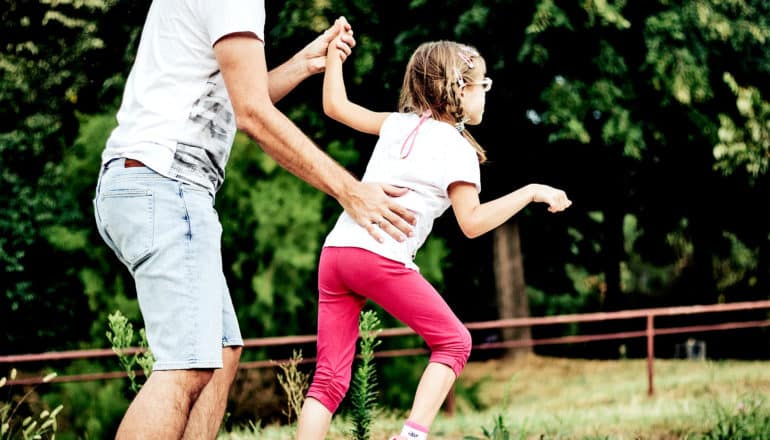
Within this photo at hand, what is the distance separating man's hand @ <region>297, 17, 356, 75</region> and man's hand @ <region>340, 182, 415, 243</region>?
2.40 ft

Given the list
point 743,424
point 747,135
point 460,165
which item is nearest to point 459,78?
point 460,165

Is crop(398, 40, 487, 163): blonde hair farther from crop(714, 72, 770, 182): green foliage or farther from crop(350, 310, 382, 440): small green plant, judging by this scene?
crop(714, 72, 770, 182): green foliage

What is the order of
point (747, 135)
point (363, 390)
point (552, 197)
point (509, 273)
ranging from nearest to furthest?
point (552, 197) → point (363, 390) → point (747, 135) → point (509, 273)

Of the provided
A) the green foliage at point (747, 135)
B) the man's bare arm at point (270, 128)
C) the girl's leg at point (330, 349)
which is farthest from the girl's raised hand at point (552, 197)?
the green foliage at point (747, 135)

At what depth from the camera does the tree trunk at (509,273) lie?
12.3 meters

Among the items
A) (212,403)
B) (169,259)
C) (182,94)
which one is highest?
(182,94)

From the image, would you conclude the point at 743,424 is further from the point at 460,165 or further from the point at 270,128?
the point at 270,128

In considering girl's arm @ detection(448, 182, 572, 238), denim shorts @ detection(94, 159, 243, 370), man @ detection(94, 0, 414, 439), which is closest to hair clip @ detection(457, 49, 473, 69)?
girl's arm @ detection(448, 182, 572, 238)

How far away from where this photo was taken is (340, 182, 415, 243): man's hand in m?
2.88

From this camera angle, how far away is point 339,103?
3.53 meters

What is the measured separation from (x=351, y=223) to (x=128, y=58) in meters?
7.11

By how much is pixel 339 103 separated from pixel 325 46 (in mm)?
229

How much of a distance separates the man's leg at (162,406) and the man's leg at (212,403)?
1.08 feet

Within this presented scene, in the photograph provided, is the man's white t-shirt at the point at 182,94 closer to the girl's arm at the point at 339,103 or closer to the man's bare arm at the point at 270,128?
the man's bare arm at the point at 270,128
